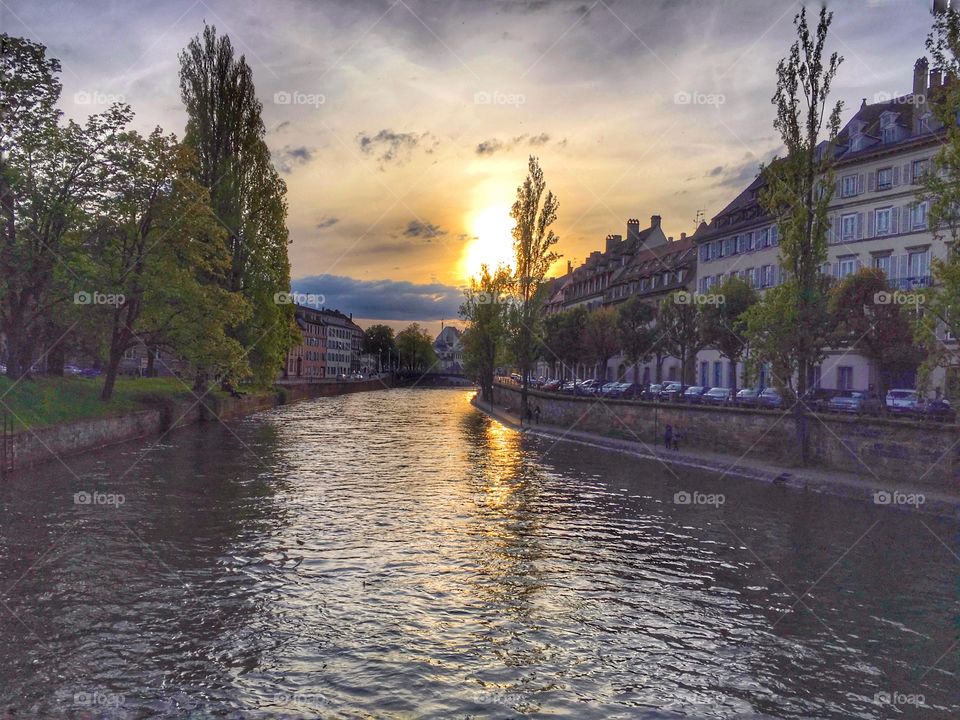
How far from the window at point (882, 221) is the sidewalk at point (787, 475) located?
88.1ft

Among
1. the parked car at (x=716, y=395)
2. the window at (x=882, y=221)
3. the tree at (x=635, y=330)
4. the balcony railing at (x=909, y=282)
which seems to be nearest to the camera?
the parked car at (x=716, y=395)

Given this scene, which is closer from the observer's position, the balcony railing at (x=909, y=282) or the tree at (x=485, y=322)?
the balcony railing at (x=909, y=282)

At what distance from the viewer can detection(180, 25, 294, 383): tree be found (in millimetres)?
55281

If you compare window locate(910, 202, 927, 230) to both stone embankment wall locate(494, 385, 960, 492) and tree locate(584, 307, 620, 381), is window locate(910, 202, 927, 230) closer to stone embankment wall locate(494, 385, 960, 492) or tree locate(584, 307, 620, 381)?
stone embankment wall locate(494, 385, 960, 492)

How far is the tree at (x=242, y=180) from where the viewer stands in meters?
55.3

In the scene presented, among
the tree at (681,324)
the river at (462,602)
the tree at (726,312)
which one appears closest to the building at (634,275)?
the tree at (681,324)

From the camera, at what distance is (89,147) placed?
1428 inches

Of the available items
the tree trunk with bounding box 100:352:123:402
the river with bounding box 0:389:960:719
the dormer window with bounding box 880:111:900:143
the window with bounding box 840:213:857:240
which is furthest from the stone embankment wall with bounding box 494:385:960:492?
the tree trunk with bounding box 100:352:123:402

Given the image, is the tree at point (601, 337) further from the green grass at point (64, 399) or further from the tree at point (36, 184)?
the tree at point (36, 184)

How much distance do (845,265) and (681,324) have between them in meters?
13.1

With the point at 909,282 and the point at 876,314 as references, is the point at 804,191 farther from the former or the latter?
the point at 909,282

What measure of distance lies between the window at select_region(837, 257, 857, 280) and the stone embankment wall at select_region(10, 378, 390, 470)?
4801 cm

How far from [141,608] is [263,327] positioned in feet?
149

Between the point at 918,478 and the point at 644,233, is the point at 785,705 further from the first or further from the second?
the point at 644,233
